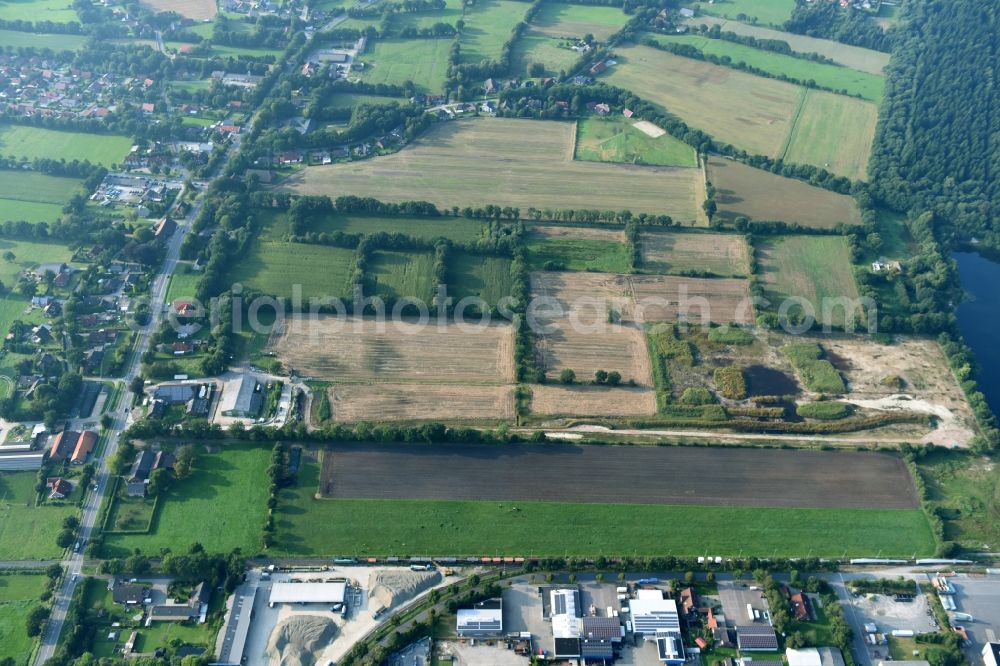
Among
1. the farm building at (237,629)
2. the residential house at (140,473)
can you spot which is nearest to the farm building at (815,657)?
the farm building at (237,629)

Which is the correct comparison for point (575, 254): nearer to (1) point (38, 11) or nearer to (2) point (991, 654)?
(2) point (991, 654)

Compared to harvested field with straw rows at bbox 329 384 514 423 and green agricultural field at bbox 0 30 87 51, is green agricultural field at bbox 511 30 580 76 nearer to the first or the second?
harvested field with straw rows at bbox 329 384 514 423

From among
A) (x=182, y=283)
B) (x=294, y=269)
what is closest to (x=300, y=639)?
(x=294, y=269)

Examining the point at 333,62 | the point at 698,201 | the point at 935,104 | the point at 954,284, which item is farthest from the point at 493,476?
the point at 935,104

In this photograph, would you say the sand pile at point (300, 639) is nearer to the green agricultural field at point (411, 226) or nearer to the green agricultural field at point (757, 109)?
the green agricultural field at point (411, 226)

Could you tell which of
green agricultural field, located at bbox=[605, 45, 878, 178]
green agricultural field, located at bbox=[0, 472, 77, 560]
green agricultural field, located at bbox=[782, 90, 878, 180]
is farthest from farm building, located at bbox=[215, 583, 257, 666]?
green agricultural field, located at bbox=[782, 90, 878, 180]
